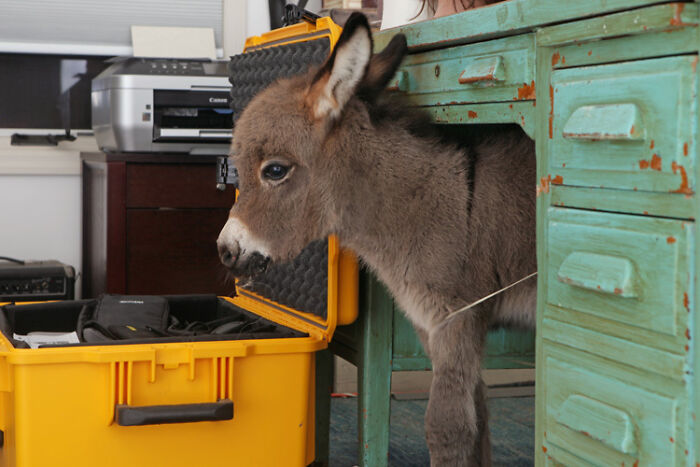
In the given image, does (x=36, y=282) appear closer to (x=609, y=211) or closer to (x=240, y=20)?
(x=240, y=20)

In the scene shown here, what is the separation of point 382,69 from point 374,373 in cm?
70

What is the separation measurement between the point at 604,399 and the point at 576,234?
0.22 metres

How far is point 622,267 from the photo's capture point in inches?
43.6

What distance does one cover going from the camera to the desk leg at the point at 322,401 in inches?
87.4

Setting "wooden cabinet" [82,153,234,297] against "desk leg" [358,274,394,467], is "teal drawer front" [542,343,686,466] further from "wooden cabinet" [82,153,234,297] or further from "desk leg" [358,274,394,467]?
"wooden cabinet" [82,153,234,297]

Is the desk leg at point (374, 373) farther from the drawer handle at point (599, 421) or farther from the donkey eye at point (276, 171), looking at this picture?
the drawer handle at point (599, 421)

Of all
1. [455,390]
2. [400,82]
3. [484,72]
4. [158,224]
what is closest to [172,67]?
[158,224]

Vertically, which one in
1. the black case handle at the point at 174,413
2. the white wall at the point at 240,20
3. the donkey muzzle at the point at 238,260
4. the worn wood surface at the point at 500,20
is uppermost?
the white wall at the point at 240,20

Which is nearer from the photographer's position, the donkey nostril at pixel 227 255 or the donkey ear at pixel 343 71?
the donkey ear at pixel 343 71

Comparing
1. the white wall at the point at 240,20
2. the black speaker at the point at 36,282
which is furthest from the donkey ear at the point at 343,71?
the white wall at the point at 240,20

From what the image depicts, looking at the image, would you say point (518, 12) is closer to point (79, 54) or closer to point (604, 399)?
point (604, 399)

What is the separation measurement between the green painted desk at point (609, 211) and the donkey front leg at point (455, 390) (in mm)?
190

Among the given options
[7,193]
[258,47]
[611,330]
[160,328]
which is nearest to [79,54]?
[7,193]

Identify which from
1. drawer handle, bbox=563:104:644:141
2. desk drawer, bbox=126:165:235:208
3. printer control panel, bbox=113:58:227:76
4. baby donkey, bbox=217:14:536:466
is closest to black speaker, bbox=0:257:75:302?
desk drawer, bbox=126:165:235:208
